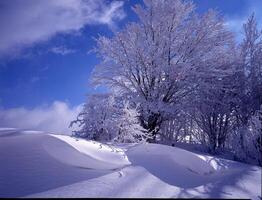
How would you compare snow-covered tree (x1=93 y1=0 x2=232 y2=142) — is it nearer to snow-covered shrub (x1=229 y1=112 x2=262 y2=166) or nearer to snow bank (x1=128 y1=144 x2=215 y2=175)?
snow-covered shrub (x1=229 y1=112 x2=262 y2=166)

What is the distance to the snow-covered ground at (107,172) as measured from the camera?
4109mm

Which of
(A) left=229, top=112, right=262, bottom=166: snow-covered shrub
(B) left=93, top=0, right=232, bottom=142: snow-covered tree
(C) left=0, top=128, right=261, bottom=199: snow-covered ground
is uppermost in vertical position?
(B) left=93, top=0, right=232, bottom=142: snow-covered tree

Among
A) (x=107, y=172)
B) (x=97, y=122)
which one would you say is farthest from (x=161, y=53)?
Answer: (x=107, y=172)

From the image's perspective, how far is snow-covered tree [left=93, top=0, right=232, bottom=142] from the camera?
A: 1249 cm

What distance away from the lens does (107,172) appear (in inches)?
194

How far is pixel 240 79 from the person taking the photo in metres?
13.4

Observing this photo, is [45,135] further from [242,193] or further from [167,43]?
[167,43]

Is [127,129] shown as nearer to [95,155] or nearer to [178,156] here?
[178,156]

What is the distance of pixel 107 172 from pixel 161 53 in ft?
27.4

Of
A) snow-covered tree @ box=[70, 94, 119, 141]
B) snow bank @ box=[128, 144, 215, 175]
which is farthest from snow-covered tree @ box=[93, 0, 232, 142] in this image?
snow bank @ box=[128, 144, 215, 175]

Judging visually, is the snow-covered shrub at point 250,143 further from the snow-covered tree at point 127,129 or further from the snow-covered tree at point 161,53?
the snow-covered tree at point 161,53

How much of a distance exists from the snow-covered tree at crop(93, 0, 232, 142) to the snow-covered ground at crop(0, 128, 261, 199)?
6.50m

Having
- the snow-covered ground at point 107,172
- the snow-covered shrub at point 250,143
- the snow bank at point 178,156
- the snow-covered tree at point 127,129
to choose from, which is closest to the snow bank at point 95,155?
the snow-covered ground at point 107,172

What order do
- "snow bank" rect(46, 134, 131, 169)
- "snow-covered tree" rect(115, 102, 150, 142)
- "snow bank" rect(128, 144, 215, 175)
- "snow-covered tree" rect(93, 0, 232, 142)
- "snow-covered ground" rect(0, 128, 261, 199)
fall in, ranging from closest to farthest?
1. "snow-covered ground" rect(0, 128, 261, 199)
2. "snow bank" rect(46, 134, 131, 169)
3. "snow bank" rect(128, 144, 215, 175)
4. "snow-covered tree" rect(115, 102, 150, 142)
5. "snow-covered tree" rect(93, 0, 232, 142)
